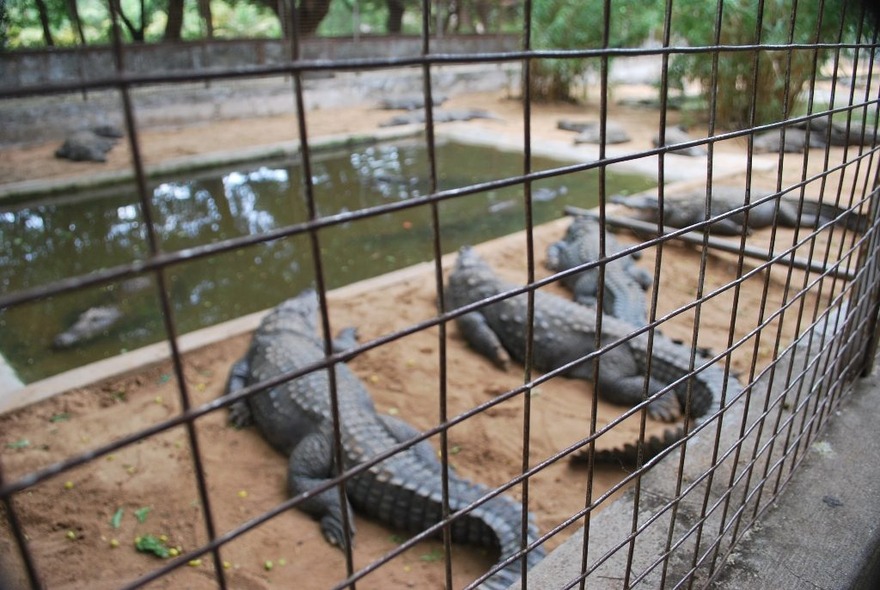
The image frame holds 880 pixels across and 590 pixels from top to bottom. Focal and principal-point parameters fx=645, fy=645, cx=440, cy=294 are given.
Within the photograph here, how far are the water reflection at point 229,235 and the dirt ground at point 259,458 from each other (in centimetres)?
97

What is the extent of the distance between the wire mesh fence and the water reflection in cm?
5

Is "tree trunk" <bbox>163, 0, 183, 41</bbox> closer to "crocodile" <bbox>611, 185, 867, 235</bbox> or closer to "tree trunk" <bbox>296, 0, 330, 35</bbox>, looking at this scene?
"tree trunk" <bbox>296, 0, 330, 35</bbox>

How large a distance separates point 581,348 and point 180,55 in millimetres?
11973

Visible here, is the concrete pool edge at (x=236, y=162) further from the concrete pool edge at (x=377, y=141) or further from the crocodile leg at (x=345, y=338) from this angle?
the crocodile leg at (x=345, y=338)

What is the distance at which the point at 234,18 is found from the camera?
86.0 feet

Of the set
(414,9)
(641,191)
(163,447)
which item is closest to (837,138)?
(641,191)

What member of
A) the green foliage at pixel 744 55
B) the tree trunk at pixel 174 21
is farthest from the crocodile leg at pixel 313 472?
the tree trunk at pixel 174 21

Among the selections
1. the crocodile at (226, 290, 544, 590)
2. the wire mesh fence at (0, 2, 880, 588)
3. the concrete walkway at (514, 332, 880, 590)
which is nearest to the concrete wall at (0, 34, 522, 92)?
the wire mesh fence at (0, 2, 880, 588)

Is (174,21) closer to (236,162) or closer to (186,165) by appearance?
(236,162)

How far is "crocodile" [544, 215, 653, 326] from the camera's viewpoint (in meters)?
4.36

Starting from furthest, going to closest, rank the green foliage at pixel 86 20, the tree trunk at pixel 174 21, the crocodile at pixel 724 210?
1. the tree trunk at pixel 174 21
2. the green foliage at pixel 86 20
3. the crocodile at pixel 724 210

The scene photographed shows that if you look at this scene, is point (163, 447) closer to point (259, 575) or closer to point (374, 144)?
point (259, 575)

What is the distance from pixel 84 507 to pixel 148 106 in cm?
1084

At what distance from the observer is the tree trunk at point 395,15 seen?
58.1ft
